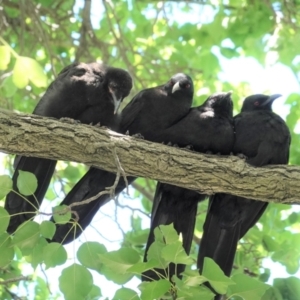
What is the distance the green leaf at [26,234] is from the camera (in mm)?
3090

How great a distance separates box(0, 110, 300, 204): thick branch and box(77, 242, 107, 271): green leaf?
0.80 meters

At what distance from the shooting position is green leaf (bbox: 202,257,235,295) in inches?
110

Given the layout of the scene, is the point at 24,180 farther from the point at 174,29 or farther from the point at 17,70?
the point at 174,29

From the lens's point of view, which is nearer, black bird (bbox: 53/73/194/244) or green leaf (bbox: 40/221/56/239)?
green leaf (bbox: 40/221/56/239)

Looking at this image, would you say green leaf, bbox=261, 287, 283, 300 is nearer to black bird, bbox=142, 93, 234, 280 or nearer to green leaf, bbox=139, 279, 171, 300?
black bird, bbox=142, 93, 234, 280

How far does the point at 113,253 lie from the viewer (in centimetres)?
293

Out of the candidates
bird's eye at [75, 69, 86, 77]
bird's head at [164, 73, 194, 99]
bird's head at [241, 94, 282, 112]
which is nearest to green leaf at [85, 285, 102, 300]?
bird's eye at [75, 69, 86, 77]

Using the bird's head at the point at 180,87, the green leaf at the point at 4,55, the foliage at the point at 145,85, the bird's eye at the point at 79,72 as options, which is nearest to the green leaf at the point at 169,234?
the foliage at the point at 145,85

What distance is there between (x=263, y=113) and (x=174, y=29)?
7.13 feet

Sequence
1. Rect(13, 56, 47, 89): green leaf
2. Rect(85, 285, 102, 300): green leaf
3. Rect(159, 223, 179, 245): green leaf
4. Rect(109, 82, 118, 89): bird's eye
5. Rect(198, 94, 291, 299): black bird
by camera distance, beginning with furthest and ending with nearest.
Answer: Rect(109, 82, 118, 89): bird's eye < Rect(198, 94, 291, 299): black bird < Rect(13, 56, 47, 89): green leaf < Rect(85, 285, 102, 300): green leaf < Rect(159, 223, 179, 245): green leaf

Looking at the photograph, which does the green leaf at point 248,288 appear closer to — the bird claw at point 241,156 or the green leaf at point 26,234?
the green leaf at point 26,234

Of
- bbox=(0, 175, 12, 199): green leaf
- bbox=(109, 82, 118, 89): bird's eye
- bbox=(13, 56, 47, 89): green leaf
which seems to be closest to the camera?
bbox=(0, 175, 12, 199): green leaf

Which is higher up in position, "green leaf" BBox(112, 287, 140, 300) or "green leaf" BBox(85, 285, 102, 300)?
"green leaf" BBox(112, 287, 140, 300)

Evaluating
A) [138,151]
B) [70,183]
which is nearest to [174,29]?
[70,183]
